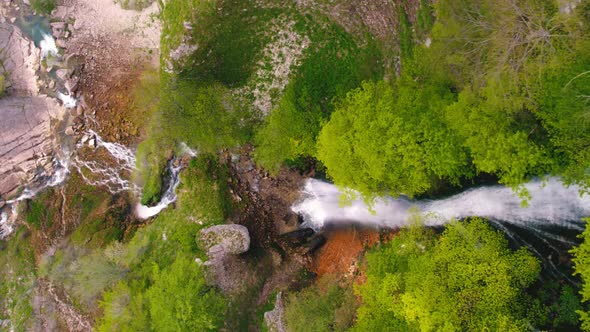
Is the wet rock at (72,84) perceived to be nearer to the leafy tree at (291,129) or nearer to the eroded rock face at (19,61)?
the eroded rock face at (19,61)

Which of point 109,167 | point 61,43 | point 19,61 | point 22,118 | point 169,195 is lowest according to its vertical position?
point 169,195

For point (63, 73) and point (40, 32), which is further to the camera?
point (40, 32)

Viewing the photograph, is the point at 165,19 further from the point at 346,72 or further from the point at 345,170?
the point at 345,170

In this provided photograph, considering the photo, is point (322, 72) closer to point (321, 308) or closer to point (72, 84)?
point (321, 308)

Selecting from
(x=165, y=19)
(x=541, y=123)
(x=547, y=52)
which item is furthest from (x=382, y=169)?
(x=165, y=19)

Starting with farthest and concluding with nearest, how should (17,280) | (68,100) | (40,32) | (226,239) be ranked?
(40,32), (68,100), (17,280), (226,239)

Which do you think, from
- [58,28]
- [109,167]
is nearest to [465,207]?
[109,167]

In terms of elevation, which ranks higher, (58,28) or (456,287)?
(58,28)
